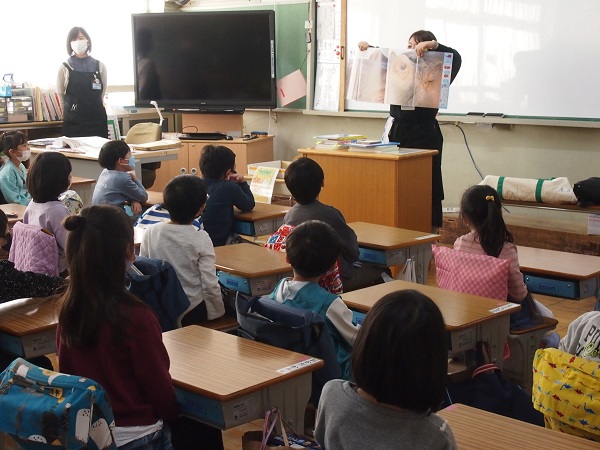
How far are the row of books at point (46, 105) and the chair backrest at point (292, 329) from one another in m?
5.67

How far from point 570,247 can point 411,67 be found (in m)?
1.74

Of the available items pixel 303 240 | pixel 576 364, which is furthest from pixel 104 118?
pixel 576 364

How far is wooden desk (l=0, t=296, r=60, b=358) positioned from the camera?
2719mm

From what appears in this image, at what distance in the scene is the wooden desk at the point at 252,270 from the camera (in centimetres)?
349

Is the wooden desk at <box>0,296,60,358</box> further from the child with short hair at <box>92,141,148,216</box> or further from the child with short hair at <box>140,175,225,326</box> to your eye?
the child with short hair at <box>92,141,148,216</box>

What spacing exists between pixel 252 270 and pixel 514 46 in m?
3.99

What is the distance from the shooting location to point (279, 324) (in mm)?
2516

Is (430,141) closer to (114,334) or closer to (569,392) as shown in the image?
(569,392)

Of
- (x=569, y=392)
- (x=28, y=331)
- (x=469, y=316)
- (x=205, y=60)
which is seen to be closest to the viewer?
(x=569, y=392)

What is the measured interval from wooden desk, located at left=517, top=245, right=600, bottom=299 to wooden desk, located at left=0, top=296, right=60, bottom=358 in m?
1.92

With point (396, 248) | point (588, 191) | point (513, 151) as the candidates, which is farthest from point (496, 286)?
point (513, 151)

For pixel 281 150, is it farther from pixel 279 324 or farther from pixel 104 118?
pixel 279 324

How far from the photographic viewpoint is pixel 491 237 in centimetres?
347

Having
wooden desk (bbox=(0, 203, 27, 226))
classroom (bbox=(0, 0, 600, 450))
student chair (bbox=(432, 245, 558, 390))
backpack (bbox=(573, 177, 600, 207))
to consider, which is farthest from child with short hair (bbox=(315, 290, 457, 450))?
backpack (bbox=(573, 177, 600, 207))
